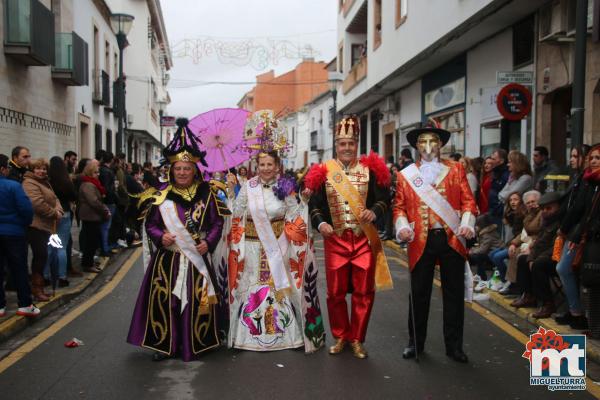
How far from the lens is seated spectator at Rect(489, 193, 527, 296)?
322 inches

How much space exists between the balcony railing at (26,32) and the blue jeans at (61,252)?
17.0 feet

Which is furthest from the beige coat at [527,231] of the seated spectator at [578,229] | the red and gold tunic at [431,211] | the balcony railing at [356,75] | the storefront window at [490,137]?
the balcony railing at [356,75]

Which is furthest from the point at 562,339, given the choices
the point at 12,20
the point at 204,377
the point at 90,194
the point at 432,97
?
the point at 432,97

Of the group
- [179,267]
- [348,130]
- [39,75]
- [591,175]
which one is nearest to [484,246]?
[591,175]

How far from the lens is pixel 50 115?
16.1 m

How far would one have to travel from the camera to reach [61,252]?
8.75 meters

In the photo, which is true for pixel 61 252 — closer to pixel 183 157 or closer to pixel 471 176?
pixel 183 157

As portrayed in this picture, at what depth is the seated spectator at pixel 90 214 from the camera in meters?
10.1

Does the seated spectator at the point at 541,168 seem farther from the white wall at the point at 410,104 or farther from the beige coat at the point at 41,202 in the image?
the white wall at the point at 410,104

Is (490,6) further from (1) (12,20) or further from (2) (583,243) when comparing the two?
(1) (12,20)

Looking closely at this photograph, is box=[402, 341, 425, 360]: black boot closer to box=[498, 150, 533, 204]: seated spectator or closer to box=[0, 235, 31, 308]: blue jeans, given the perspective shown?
box=[0, 235, 31, 308]: blue jeans

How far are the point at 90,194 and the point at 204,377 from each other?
5865 millimetres

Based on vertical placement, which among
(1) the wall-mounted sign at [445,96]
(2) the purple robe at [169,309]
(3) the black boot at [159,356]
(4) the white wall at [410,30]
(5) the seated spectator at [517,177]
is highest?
(4) the white wall at [410,30]

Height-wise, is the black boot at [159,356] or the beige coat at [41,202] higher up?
the beige coat at [41,202]
